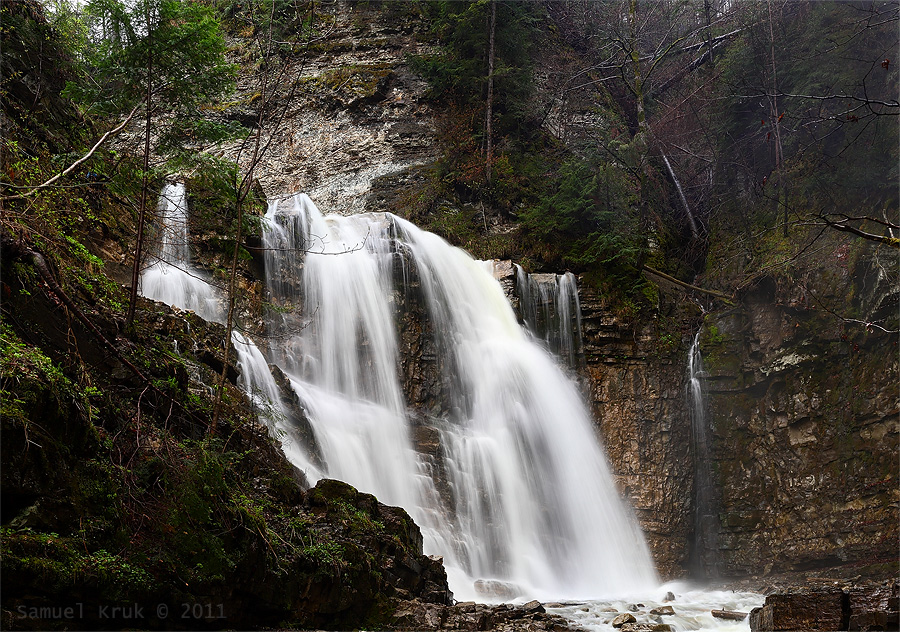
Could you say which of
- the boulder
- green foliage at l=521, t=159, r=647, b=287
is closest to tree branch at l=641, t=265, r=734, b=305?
green foliage at l=521, t=159, r=647, b=287

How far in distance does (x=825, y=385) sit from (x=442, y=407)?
7.63 meters

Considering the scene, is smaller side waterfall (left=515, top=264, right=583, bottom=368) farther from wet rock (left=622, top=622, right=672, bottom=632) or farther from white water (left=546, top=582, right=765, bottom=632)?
wet rock (left=622, top=622, right=672, bottom=632)

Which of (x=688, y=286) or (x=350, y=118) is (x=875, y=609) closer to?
(x=688, y=286)

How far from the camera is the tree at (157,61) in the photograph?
6.62 metres

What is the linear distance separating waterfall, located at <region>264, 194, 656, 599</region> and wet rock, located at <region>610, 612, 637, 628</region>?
230 cm

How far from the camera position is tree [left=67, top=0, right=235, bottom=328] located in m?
6.62

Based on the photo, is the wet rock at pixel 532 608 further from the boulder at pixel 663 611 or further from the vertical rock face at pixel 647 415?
the vertical rock face at pixel 647 415

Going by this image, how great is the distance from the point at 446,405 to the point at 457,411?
0.85ft

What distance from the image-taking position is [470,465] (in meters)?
11.1

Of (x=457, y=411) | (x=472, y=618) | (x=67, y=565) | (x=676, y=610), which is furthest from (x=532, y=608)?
(x=457, y=411)

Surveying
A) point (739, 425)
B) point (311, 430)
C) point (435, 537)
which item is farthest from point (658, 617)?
point (739, 425)

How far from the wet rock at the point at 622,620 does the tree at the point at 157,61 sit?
678 cm

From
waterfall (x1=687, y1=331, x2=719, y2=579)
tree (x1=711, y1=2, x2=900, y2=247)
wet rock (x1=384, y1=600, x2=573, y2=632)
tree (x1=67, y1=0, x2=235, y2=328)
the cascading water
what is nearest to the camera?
wet rock (x1=384, y1=600, x2=573, y2=632)

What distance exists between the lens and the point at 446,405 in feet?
41.8
